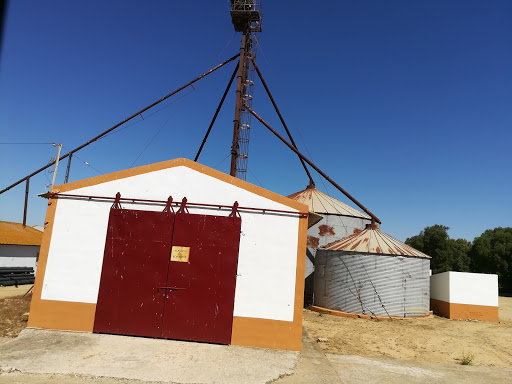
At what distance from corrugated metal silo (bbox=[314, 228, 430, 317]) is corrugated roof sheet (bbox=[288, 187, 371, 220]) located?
5998mm

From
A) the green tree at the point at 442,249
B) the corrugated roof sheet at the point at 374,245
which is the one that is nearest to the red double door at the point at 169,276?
the corrugated roof sheet at the point at 374,245

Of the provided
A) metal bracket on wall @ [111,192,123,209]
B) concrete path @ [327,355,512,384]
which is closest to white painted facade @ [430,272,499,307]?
concrete path @ [327,355,512,384]

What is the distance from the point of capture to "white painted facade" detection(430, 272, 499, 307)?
1866 cm

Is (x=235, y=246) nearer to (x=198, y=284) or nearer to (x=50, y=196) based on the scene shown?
(x=198, y=284)

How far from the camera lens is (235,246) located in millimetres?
9742

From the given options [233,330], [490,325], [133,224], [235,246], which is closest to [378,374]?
[233,330]

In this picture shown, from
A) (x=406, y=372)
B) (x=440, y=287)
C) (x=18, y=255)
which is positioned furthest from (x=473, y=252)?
(x=18, y=255)

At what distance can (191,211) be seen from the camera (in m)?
10.1

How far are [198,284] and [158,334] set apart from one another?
1812mm

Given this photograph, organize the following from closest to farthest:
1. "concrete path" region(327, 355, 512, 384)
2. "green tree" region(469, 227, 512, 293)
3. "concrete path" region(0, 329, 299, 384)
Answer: "concrete path" region(0, 329, 299, 384) < "concrete path" region(327, 355, 512, 384) < "green tree" region(469, 227, 512, 293)

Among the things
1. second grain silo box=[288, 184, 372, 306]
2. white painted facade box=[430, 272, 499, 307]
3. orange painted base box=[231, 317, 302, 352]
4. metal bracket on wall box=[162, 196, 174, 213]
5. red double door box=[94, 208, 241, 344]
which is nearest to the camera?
orange painted base box=[231, 317, 302, 352]

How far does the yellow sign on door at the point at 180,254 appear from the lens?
32.0 ft

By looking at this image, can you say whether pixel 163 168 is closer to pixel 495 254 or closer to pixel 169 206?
pixel 169 206

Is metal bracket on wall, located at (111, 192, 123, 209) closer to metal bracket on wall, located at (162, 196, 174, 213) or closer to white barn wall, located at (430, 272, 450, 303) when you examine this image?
metal bracket on wall, located at (162, 196, 174, 213)
